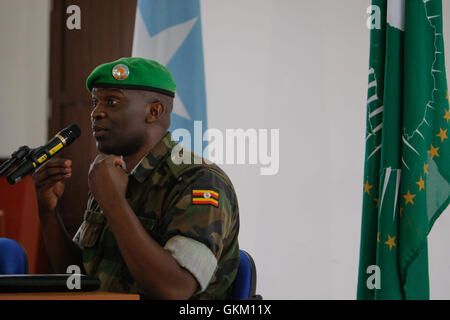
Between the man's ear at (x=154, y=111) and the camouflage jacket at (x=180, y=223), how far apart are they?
0.07 metres

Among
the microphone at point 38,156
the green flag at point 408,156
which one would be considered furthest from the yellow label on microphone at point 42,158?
the green flag at point 408,156

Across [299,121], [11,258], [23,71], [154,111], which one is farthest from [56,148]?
→ [23,71]

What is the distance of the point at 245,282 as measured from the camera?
1433mm

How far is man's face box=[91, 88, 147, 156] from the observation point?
4.99ft

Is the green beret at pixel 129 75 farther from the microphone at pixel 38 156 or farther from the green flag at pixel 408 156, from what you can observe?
the green flag at pixel 408 156

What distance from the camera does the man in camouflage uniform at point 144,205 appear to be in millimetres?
1298

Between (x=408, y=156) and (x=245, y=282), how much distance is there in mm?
819

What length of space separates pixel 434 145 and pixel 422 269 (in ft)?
1.47

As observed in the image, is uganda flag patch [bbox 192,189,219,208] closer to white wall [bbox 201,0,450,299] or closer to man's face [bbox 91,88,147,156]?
man's face [bbox 91,88,147,156]

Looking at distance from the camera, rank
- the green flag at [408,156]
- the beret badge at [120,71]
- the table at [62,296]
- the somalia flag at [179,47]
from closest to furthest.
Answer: the table at [62,296]
the beret badge at [120,71]
the green flag at [408,156]
the somalia flag at [179,47]

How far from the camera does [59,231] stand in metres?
1.65

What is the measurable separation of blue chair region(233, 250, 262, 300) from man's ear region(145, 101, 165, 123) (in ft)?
1.62

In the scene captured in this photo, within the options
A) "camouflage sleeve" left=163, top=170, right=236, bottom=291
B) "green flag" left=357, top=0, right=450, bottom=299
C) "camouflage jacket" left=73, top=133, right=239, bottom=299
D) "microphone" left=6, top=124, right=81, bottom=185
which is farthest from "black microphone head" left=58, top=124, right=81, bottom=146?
"green flag" left=357, top=0, right=450, bottom=299
